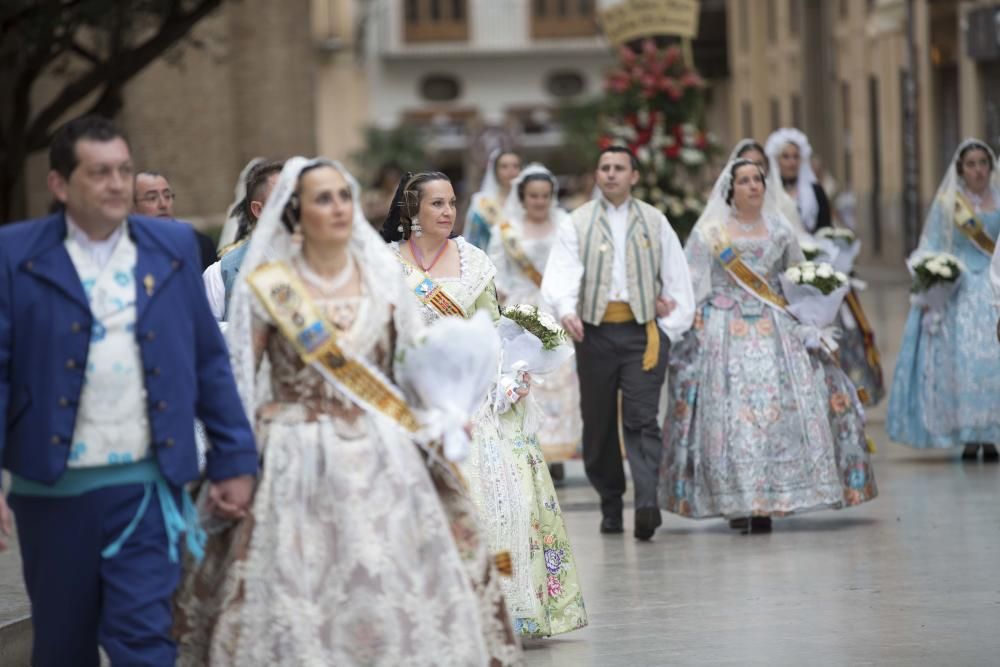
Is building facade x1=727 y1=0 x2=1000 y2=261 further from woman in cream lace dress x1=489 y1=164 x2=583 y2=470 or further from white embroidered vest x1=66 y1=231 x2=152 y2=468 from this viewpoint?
white embroidered vest x1=66 y1=231 x2=152 y2=468

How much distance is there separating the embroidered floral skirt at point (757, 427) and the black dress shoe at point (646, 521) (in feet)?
0.91

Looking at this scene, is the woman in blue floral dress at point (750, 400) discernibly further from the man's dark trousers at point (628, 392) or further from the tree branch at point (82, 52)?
the tree branch at point (82, 52)

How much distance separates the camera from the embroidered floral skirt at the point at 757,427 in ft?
36.4

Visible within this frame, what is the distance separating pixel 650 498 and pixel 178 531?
17.7ft

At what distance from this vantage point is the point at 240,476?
5.90 m

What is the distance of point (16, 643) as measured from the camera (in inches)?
319

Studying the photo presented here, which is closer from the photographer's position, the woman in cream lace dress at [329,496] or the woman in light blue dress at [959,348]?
the woman in cream lace dress at [329,496]

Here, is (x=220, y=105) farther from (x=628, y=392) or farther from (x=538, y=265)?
(x=628, y=392)

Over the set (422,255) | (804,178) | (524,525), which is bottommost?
(524,525)

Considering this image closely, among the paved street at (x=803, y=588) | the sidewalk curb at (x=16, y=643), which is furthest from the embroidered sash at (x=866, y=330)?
the sidewalk curb at (x=16, y=643)

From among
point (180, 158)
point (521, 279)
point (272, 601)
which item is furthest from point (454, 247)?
point (180, 158)

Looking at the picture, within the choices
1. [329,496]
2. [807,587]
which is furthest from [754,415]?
[329,496]

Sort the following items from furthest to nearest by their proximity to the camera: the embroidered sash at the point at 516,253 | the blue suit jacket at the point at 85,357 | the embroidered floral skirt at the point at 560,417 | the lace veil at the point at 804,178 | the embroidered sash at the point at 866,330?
the lace veil at the point at 804,178 < the embroidered sash at the point at 866,330 < the embroidered sash at the point at 516,253 < the embroidered floral skirt at the point at 560,417 < the blue suit jacket at the point at 85,357

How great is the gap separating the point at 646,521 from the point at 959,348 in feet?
12.0
